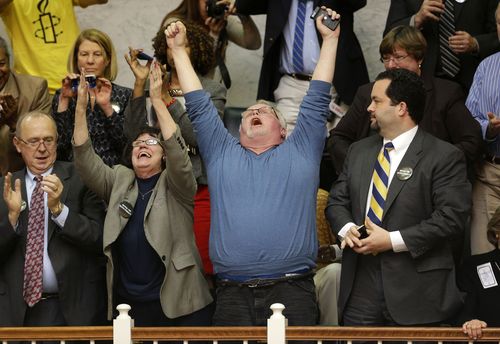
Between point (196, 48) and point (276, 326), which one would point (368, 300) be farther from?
point (196, 48)

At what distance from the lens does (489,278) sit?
702cm

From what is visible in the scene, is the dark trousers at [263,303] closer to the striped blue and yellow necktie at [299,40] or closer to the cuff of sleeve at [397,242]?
the cuff of sleeve at [397,242]

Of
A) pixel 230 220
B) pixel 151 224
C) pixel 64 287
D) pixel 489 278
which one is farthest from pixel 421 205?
pixel 64 287

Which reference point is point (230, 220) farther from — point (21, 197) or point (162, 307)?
point (21, 197)

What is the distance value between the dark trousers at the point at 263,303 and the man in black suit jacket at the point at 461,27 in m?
2.03

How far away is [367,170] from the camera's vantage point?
23.3 feet

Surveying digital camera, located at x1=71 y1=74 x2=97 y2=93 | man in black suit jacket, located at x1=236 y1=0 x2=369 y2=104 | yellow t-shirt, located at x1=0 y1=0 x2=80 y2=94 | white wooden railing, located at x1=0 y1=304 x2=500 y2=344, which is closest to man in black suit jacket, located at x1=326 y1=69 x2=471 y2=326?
white wooden railing, located at x1=0 y1=304 x2=500 y2=344

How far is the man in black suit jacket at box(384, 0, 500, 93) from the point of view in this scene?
852 cm

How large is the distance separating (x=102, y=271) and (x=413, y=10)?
2.70 metres

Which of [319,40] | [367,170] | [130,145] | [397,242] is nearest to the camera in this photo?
[397,242]

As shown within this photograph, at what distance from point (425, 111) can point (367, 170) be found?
97 cm

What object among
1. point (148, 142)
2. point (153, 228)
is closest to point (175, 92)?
point (148, 142)

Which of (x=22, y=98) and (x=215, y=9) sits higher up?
(x=215, y=9)

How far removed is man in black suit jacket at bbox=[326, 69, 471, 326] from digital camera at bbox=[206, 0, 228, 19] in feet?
6.94
